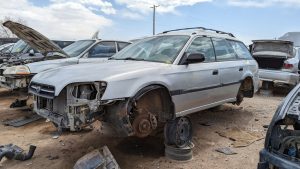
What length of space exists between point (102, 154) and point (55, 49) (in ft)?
14.9

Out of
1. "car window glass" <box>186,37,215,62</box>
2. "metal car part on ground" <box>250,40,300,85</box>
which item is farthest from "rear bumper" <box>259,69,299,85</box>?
"car window glass" <box>186,37,215,62</box>

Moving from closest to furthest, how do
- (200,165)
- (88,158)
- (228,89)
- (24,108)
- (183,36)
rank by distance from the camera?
(88,158) → (200,165) → (183,36) → (228,89) → (24,108)

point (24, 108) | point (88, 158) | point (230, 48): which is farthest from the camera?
point (24, 108)

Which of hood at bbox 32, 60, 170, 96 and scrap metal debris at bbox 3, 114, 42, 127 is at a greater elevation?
hood at bbox 32, 60, 170, 96

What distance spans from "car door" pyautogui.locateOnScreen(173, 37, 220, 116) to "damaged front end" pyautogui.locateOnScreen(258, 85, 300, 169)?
1.98 meters

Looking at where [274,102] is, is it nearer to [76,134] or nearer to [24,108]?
[76,134]

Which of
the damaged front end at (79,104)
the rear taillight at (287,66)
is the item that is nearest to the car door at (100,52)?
the damaged front end at (79,104)

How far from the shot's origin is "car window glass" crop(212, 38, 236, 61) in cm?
591

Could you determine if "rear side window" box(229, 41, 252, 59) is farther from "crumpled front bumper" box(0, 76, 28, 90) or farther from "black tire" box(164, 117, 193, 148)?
"crumpled front bumper" box(0, 76, 28, 90)

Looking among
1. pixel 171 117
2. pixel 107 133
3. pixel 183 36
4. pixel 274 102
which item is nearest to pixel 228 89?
pixel 183 36

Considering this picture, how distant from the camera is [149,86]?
14.1ft

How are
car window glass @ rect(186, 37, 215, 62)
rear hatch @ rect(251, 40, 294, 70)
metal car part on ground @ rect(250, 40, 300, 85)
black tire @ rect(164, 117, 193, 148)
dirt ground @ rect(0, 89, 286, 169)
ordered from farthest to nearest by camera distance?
rear hatch @ rect(251, 40, 294, 70), metal car part on ground @ rect(250, 40, 300, 85), car window glass @ rect(186, 37, 215, 62), black tire @ rect(164, 117, 193, 148), dirt ground @ rect(0, 89, 286, 169)

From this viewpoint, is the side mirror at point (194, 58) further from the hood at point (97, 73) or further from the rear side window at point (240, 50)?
the rear side window at point (240, 50)

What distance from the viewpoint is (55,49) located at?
312 inches
